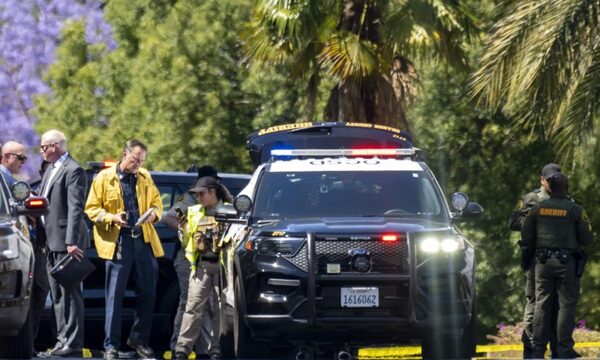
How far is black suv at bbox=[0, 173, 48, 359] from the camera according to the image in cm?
1333

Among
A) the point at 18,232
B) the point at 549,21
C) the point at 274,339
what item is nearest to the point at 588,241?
the point at 549,21

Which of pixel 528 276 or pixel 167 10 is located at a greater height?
pixel 167 10

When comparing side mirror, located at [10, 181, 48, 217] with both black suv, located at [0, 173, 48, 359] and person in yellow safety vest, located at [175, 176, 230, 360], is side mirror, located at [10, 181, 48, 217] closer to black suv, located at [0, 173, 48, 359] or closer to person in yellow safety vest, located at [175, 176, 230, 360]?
black suv, located at [0, 173, 48, 359]

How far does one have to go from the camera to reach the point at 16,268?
529 inches

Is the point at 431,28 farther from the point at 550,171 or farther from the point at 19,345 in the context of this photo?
the point at 19,345

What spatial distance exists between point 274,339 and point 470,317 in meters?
1.62

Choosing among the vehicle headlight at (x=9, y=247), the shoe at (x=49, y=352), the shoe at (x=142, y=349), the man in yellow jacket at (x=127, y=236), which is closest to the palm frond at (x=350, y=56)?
the shoe at (x=49, y=352)

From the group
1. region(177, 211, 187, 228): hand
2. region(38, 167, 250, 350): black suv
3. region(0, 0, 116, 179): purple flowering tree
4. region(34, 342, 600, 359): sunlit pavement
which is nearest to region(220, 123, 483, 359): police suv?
region(177, 211, 187, 228): hand

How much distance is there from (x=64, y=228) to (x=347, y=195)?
252cm

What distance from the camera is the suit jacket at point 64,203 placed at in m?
15.2

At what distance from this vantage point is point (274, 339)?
14266 mm

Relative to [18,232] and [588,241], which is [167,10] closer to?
[588,241]

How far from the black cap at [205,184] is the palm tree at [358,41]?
823cm

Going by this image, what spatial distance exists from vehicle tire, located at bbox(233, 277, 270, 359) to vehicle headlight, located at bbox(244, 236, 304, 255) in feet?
1.06
